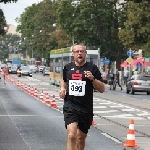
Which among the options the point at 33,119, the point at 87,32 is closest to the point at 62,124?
the point at 33,119

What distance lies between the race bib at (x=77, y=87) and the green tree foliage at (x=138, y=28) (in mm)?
44175

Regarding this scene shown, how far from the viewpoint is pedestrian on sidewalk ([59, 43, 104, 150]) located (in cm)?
1002

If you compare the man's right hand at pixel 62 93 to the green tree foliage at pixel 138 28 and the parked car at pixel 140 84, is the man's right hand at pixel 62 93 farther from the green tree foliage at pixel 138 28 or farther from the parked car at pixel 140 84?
the green tree foliage at pixel 138 28

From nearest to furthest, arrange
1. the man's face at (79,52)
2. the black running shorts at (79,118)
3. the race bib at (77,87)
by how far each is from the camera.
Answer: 1. the man's face at (79,52)
2. the race bib at (77,87)
3. the black running shorts at (79,118)

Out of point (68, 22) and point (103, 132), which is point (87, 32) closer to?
point (68, 22)

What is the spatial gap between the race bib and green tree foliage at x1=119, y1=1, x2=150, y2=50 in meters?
44.2

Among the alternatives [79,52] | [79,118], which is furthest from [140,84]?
[79,52]

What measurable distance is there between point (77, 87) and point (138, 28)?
45.8m

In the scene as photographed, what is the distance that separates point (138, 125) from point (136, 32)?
3511 cm

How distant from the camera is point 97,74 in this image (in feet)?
33.4

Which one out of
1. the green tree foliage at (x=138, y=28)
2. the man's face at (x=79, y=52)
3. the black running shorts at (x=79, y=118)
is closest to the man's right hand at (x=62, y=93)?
the black running shorts at (x=79, y=118)

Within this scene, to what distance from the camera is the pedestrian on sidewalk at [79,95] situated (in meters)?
10.0

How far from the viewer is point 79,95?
10156mm

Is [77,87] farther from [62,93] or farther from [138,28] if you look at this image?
[138,28]
